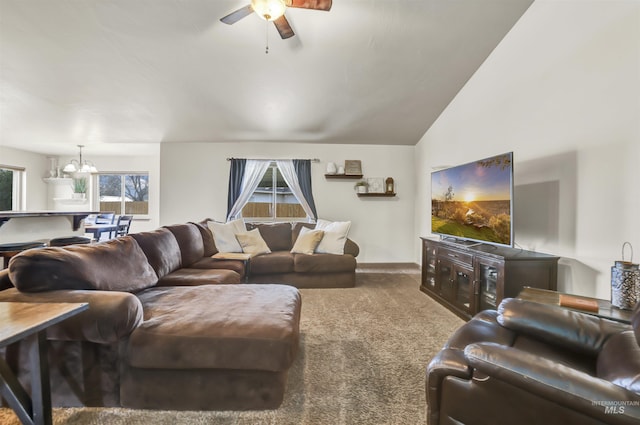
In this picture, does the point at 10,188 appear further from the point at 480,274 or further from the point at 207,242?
the point at 480,274

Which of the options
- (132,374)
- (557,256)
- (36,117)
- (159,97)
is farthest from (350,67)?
(36,117)

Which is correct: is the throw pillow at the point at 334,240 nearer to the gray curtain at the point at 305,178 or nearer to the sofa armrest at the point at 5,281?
Result: the gray curtain at the point at 305,178

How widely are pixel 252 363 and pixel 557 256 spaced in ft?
8.31

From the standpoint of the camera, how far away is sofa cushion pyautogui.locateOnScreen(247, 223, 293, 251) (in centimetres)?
439

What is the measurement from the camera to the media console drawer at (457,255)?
279 cm

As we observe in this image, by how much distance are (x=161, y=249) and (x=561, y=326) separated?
300cm

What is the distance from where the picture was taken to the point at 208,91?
12.2 feet

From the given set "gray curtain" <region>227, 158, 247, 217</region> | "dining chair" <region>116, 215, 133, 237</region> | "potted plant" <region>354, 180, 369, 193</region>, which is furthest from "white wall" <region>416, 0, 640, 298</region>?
"dining chair" <region>116, 215, 133, 237</region>

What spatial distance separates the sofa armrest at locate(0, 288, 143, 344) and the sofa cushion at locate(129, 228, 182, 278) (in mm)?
1072

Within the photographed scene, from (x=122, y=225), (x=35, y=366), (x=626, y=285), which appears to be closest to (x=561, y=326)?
(x=626, y=285)

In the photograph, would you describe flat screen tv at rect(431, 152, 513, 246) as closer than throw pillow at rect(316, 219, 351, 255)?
Yes

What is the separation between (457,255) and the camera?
9.80 feet

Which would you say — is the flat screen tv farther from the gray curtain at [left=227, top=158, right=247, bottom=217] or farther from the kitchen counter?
the kitchen counter

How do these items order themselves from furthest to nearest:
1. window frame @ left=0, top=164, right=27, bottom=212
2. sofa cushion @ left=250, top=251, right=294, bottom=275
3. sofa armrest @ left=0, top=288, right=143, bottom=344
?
window frame @ left=0, top=164, right=27, bottom=212, sofa cushion @ left=250, top=251, right=294, bottom=275, sofa armrest @ left=0, top=288, right=143, bottom=344
